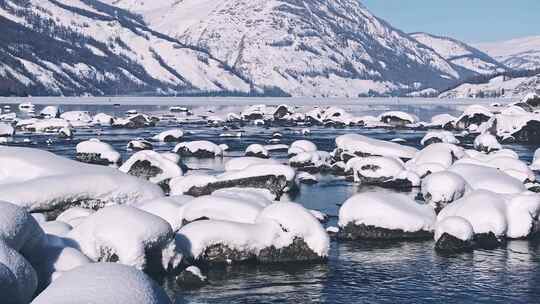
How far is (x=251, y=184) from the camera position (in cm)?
4681

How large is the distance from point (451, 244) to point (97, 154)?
43178 mm

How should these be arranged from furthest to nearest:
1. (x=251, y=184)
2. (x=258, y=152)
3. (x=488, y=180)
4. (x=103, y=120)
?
(x=103, y=120)
(x=258, y=152)
(x=251, y=184)
(x=488, y=180)

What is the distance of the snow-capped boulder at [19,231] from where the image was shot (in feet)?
72.8

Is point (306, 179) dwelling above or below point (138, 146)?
below

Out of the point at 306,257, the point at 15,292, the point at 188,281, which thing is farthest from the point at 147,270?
the point at 15,292

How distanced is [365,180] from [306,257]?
23.9 metres

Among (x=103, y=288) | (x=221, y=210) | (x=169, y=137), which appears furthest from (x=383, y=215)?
(x=169, y=137)

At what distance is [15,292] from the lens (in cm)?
1845

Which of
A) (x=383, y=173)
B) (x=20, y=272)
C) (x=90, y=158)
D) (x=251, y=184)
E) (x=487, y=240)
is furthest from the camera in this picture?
(x=90, y=158)

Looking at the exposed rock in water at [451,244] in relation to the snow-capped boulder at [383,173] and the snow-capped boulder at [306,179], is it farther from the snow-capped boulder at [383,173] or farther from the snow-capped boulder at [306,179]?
the snow-capped boulder at [306,179]

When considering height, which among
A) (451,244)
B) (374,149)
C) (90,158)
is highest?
(374,149)

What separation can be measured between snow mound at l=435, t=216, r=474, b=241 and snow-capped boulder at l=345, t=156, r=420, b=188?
17841mm

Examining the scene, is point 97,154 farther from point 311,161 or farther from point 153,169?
point 311,161

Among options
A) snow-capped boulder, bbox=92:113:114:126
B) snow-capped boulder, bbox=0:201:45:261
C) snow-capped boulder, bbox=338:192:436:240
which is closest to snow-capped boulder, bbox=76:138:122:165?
snow-capped boulder, bbox=338:192:436:240
